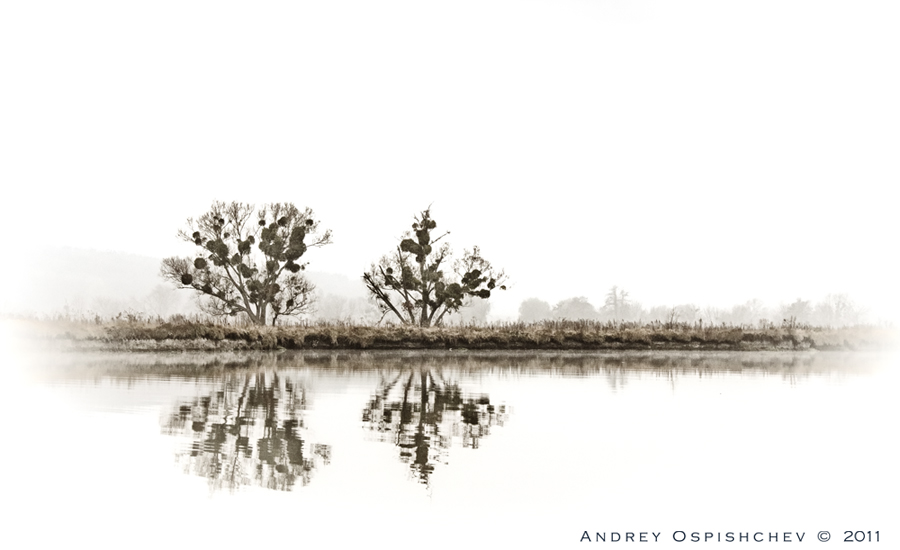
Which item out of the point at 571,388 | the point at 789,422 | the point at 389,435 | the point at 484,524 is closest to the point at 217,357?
the point at 571,388

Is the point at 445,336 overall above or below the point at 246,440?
above

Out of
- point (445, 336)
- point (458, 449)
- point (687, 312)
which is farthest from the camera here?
point (687, 312)

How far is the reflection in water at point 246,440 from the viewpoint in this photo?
26.8 feet

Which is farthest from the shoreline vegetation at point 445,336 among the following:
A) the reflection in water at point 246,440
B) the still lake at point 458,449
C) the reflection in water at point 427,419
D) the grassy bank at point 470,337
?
the reflection in water at point 246,440

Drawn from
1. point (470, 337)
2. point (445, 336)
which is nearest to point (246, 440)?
point (445, 336)

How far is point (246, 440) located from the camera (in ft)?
32.7

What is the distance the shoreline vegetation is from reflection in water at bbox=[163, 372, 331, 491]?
1501 cm

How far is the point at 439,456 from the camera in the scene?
9.33m

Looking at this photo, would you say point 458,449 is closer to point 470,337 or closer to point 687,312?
point 470,337

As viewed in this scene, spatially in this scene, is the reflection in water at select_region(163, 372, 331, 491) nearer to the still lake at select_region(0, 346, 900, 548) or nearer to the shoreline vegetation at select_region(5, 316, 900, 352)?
the still lake at select_region(0, 346, 900, 548)

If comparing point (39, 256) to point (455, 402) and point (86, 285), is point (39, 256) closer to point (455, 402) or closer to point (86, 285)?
point (86, 285)

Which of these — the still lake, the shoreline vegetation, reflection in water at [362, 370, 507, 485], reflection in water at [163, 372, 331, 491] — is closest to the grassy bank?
the shoreline vegetation

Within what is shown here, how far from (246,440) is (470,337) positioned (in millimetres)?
27928

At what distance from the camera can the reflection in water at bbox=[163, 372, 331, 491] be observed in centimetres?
818
